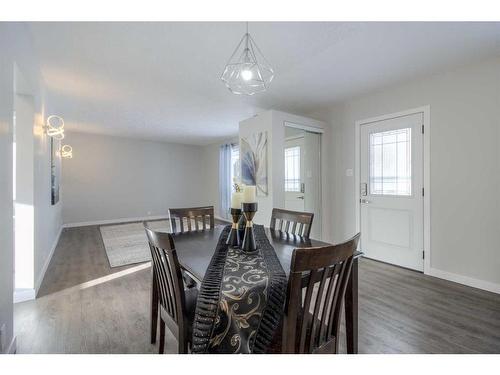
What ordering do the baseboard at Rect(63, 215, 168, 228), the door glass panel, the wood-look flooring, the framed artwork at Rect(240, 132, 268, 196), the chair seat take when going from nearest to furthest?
the chair seat → the wood-look flooring → the door glass panel → the framed artwork at Rect(240, 132, 268, 196) → the baseboard at Rect(63, 215, 168, 228)

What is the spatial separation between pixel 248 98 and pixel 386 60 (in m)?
1.87

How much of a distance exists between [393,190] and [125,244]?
4.37m

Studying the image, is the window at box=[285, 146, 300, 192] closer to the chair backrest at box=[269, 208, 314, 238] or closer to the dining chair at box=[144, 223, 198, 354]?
the chair backrest at box=[269, 208, 314, 238]

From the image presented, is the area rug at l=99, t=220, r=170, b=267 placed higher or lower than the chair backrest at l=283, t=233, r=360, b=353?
lower

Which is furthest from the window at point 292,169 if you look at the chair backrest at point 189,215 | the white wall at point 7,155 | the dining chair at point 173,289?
the white wall at point 7,155

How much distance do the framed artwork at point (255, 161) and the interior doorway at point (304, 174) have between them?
1.65ft

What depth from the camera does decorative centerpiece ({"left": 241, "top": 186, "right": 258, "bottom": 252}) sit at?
1.45m

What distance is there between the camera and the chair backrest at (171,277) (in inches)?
43.0

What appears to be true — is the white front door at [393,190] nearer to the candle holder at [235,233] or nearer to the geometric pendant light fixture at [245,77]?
the geometric pendant light fixture at [245,77]

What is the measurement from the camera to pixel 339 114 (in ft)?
12.7

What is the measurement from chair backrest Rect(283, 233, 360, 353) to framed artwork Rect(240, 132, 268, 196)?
250 cm

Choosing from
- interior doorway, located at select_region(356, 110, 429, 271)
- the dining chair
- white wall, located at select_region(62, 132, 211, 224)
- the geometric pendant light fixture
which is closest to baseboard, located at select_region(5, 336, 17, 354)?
the dining chair
